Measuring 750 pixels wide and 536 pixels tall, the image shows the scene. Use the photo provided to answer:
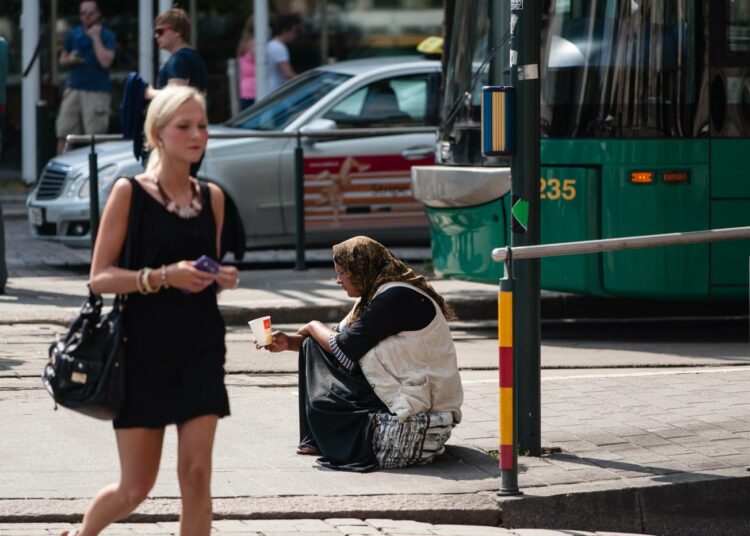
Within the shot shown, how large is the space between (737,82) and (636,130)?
684mm

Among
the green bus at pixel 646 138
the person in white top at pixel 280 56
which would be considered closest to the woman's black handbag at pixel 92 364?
the green bus at pixel 646 138

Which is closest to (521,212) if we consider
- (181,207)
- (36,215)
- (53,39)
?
(181,207)

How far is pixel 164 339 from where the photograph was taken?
4.52 m

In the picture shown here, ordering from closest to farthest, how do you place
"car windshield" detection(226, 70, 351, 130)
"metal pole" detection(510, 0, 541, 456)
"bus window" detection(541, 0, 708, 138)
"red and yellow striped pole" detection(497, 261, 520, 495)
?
1. "red and yellow striped pole" detection(497, 261, 520, 495)
2. "metal pole" detection(510, 0, 541, 456)
3. "bus window" detection(541, 0, 708, 138)
4. "car windshield" detection(226, 70, 351, 130)

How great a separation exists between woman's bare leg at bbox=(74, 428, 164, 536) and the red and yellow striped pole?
61.1 inches

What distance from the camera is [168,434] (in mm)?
6809

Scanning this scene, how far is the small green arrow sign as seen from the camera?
646 cm

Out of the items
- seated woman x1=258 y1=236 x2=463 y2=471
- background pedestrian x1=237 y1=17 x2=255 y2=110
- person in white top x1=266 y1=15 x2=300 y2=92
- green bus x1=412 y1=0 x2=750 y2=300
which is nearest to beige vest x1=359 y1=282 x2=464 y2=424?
seated woman x1=258 y1=236 x2=463 y2=471

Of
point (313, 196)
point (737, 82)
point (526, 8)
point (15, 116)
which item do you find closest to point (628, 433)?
point (526, 8)

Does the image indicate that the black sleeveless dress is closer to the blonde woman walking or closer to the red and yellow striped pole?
the blonde woman walking

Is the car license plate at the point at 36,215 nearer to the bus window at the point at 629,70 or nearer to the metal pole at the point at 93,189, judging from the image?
the metal pole at the point at 93,189

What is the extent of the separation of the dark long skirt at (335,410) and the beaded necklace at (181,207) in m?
1.95

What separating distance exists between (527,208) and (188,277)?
95.3 inches

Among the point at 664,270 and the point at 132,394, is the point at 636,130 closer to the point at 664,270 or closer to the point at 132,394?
the point at 664,270
